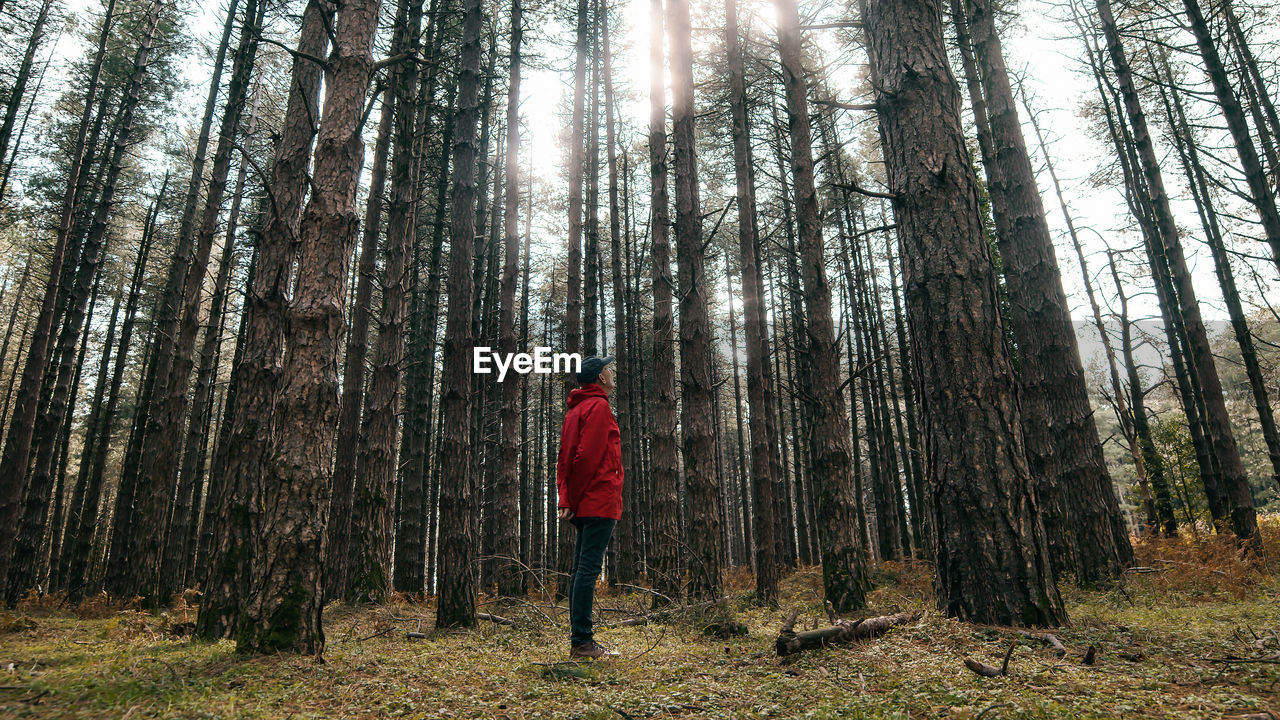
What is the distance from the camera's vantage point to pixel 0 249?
717 inches

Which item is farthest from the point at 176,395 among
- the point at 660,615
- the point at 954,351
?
the point at 954,351

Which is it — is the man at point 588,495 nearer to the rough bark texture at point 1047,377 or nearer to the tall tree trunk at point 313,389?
the tall tree trunk at point 313,389

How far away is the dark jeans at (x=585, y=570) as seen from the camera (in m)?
4.16

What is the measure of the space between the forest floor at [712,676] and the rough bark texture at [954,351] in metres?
0.35

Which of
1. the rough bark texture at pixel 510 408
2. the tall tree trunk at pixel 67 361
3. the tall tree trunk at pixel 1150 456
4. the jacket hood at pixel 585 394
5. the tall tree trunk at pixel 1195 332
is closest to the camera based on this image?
the jacket hood at pixel 585 394

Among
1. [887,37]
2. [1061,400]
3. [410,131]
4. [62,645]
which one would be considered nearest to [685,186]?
[887,37]

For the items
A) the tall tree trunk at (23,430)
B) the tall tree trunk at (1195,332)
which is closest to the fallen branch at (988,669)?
the tall tree trunk at (1195,332)

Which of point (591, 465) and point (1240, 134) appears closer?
point (591, 465)

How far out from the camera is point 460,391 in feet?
21.7

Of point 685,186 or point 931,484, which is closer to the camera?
point 931,484

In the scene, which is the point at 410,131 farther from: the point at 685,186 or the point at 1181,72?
the point at 1181,72

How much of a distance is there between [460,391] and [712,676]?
4.26 m

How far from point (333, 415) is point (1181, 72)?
2098 centimetres

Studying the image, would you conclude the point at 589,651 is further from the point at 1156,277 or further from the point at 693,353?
the point at 1156,277
